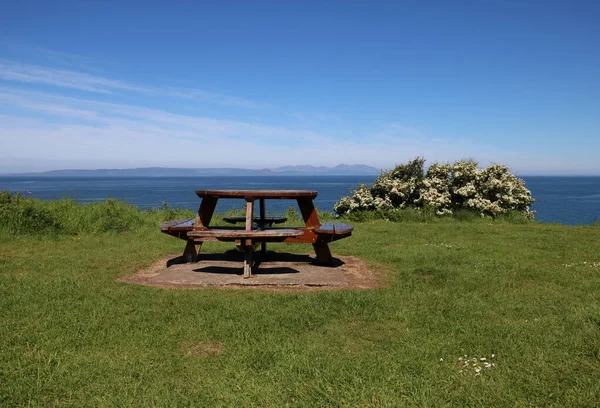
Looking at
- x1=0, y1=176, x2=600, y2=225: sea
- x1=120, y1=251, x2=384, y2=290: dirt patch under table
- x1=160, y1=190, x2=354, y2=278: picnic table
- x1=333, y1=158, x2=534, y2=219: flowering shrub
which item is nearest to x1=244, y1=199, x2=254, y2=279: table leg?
x1=160, y1=190, x2=354, y2=278: picnic table

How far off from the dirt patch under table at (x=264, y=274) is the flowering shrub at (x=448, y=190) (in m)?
9.33

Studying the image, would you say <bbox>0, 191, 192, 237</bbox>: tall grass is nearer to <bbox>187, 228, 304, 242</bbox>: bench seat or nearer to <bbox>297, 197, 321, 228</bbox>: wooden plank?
<bbox>187, 228, 304, 242</bbox>: bench seat

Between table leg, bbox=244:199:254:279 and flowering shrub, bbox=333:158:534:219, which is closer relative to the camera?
table leg, bbox=244:199:254:279

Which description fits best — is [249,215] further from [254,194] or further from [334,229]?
[334,229]

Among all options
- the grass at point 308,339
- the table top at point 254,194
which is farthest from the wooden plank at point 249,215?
the grass at point 308,339

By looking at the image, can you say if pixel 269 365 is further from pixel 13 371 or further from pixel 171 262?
pixel 171 262

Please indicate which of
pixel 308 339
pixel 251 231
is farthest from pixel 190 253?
pixel 308 339

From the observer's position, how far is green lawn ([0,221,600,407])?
129 inches

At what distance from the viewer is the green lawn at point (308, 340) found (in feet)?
10.8

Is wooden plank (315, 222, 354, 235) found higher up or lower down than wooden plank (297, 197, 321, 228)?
lower down

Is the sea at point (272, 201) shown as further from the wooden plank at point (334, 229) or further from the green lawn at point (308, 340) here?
the wooden plank at point (334, 229)

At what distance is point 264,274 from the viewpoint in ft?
23.5

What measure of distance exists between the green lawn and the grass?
0.02m

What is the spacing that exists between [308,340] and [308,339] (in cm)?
3
